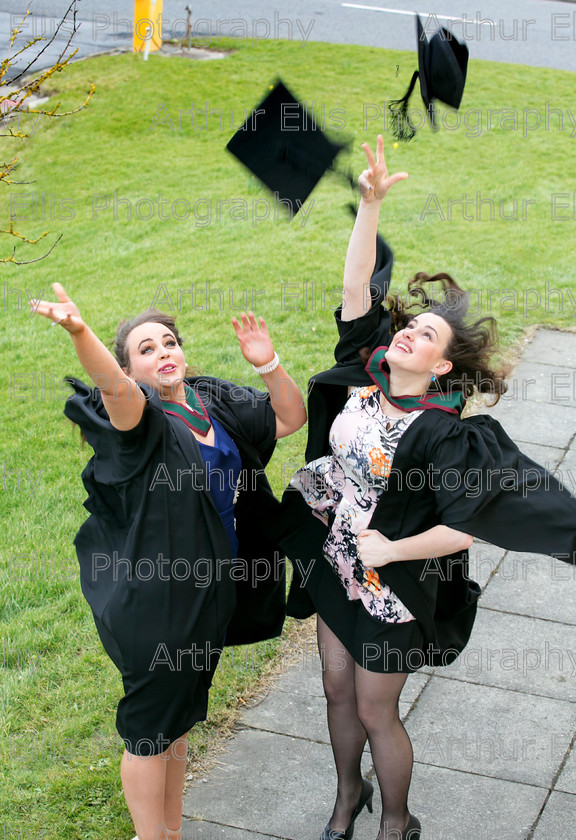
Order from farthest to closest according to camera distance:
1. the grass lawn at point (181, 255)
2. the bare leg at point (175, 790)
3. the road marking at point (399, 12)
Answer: the road marking at point (399, 12) → the grass lawn at point (181, 255) → the bare leg at point (175, 790)

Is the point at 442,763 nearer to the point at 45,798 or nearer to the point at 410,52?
the point at 45,798

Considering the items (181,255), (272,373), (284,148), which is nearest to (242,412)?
(272,373)

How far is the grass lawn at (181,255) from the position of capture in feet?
13.0

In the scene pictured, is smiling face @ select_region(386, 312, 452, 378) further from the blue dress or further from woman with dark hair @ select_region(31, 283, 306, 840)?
the blue dress

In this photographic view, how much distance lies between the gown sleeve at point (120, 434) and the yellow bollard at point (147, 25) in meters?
12.4

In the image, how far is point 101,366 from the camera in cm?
256

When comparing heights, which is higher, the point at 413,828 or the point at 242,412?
the point at 242,412

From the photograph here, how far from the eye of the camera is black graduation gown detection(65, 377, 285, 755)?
281 cm

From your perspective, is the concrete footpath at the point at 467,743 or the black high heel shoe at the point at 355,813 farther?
the concrete footpath at the point at 467,743

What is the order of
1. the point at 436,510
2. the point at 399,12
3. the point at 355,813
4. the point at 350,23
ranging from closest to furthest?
the point at 436,510 < the point at 355,813 < the point at 350,23 < the point at 399,12

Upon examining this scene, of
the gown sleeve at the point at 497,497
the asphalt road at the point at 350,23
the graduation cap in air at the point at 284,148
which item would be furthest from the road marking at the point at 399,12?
the gown sleeve at the point at 497,497

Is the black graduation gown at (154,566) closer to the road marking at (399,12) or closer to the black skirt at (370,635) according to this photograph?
the black skirt at (370,635)

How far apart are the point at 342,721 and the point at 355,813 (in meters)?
0.39

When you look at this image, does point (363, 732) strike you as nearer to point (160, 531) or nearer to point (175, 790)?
point (175, 790)
